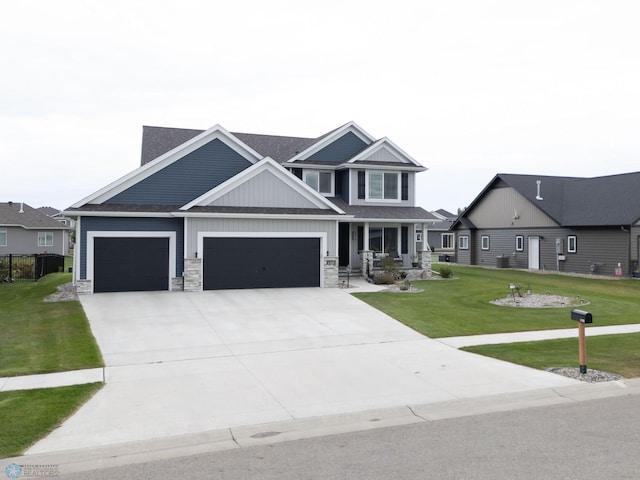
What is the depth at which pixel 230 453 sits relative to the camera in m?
6.38

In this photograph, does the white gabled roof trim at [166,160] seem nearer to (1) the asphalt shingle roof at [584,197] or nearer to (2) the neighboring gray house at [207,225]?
(2) the neighboring gray house at [207,225]

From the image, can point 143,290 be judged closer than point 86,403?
No

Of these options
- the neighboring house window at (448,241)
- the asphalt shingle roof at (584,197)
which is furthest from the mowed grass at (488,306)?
the neighboring house window at (448,241)

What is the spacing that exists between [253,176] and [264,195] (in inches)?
36.0

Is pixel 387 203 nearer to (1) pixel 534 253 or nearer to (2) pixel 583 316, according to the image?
(1) pixel 534 253

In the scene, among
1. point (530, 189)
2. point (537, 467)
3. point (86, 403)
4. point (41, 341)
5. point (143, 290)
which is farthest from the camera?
point (530, 189)

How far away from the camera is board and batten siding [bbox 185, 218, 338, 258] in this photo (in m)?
21.2

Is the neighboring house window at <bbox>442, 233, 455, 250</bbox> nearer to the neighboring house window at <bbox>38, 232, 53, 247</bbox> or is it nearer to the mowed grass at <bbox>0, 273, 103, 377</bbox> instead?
the neighboring house window at <bbox>38, 232, 53, 247</bbox>

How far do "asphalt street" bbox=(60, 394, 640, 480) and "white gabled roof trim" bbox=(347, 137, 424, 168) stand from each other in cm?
2088

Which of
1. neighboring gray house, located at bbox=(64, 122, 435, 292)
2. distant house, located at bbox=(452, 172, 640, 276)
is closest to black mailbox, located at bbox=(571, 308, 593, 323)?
neighboring gray house, located at bbox=(64, 122, 435, 292)

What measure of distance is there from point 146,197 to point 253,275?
18.0 ft

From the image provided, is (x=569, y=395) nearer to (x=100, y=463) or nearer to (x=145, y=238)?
(x=100, y=463)

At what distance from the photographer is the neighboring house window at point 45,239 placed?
154ft

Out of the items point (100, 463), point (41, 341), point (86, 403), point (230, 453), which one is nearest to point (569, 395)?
point (230, 453)
